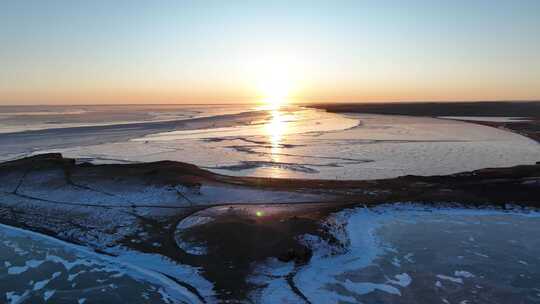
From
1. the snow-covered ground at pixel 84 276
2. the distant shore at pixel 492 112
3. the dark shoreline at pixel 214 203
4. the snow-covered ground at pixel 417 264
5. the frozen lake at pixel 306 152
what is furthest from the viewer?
the distant shore at pixel 492 112

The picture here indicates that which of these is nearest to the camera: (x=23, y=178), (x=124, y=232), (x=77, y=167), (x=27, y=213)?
(x=124, y=232)

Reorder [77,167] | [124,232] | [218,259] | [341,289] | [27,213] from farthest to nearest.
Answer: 1. [77,167]
2. [27,213]
3. [124,232]
4. [218,259]
5. [341,289]

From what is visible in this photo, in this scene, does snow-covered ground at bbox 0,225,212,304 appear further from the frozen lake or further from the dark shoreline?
the frozen lake

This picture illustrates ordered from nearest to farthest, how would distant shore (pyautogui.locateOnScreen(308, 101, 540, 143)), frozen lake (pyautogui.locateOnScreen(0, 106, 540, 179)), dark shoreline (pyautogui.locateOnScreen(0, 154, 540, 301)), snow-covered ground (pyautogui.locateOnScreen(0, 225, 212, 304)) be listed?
snow-covered ground (pyautogui.locateOnScreen(0, 225, 212, 304)), dark shoreline (pyautogui.locateOnScreen(0, 154, 540, 301)), frozen lake (pyautogui.locateOnScreen(0, 106, 540, 179)), distant shore (pyautogui.locateOnScreen(308, 101, 540, 143))

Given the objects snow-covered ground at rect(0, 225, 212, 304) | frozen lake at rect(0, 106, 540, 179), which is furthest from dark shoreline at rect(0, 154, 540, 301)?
frozen lake at rect(0, 106, 540, 179)

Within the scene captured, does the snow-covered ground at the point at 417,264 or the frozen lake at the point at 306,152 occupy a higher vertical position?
the frozen lake at the point at 306,152

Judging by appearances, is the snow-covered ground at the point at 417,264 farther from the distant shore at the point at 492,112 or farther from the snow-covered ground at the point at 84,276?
the distant shore at the point at 492,112

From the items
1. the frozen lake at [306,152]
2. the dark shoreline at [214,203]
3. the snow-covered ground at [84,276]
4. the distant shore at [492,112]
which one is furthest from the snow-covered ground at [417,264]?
the distant shore at [492,112]

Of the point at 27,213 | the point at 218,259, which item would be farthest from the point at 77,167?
the point at 218,259

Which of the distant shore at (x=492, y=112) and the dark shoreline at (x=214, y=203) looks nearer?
the dark shoreline at (x=214, y=203)

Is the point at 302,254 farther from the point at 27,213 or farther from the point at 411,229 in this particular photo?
the point at 27,213

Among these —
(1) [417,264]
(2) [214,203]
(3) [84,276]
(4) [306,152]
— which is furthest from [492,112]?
(3) [84,276]
